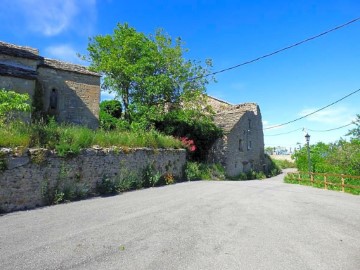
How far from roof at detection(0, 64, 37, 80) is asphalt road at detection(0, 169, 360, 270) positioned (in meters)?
8.66

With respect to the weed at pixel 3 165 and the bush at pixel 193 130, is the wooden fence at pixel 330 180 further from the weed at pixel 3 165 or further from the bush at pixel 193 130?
the weed at pixel 3 165

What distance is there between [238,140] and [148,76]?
1122 centimetres

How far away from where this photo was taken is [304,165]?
1105 inches

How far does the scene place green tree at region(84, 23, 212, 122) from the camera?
68.6ft

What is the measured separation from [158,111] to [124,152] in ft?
24.6

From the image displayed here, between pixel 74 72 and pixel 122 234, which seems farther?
Result: pixel 74 72

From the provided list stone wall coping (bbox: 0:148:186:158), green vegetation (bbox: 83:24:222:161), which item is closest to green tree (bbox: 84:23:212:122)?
green vegetation (bbox: 83:24:222:161)

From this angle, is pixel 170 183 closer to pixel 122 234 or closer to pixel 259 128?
pixel 122 234

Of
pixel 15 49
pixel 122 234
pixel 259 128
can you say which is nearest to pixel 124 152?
pixel 122 234

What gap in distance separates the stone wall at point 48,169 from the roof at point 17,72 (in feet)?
21.6

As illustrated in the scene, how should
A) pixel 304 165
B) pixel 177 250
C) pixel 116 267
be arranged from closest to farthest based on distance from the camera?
1. pixel 116 267
2. pixel 177 250
3. pixel 304 165

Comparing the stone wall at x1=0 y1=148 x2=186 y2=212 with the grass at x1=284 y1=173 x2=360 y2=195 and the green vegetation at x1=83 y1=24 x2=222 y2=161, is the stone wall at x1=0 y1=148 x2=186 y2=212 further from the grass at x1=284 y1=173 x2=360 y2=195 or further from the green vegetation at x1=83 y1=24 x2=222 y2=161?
the grass at x1=284 y1=173 x2=360 y2=195

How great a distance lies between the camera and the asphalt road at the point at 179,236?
5488 mm

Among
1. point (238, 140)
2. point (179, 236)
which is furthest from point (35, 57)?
point (238, 140)
